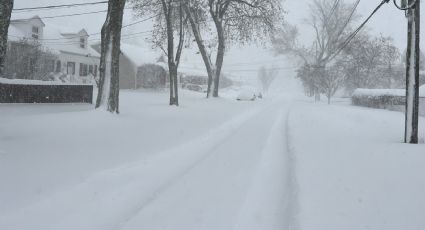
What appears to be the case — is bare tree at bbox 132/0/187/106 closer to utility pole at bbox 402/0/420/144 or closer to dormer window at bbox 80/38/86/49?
utility pole at bbox 402/0/420/144

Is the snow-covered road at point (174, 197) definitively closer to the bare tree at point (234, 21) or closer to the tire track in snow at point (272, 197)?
the tire track in snow at point (272, 197)

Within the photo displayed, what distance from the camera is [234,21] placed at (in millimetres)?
32812

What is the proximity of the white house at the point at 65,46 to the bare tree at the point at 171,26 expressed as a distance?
12646 millimetres

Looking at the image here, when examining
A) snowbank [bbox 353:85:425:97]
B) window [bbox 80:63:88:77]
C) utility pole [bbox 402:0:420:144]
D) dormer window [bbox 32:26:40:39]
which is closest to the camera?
utility pole [bbox 402:0:420:144]

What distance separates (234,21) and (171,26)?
1274cm

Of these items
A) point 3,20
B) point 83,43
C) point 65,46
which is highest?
point 83,43

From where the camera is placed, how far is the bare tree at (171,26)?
2086cm

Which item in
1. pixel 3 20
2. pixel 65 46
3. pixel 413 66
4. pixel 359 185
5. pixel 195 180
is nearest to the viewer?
pixel 359 185

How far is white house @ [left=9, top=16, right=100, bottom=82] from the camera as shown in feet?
123

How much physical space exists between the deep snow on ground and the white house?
2926 centimetres

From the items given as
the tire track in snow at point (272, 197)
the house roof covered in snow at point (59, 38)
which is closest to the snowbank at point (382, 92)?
the tire track in snow at point (272, 197)

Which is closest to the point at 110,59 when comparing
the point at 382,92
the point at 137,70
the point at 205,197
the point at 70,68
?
the point at 205,197

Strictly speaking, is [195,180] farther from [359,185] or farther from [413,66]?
[413,66]

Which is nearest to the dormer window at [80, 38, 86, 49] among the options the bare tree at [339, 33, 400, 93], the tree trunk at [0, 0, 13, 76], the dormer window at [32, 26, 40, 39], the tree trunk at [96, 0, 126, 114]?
the dormer window at [32, 26, 40, 39]
